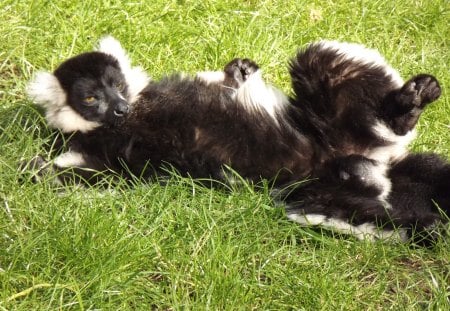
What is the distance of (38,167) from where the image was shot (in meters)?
4.17

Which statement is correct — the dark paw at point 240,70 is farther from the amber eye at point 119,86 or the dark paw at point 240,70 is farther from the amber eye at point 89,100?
the amber eye at point 89,100

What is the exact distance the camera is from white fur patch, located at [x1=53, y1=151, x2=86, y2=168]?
13.8ft

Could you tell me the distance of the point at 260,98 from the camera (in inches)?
173

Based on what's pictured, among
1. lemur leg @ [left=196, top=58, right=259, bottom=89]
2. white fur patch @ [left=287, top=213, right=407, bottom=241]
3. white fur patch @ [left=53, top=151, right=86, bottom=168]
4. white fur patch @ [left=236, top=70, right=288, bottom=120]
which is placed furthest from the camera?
lemur leg @ [left=196, top=58, right=259, bottom=89]

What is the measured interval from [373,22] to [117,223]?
3.31 metres

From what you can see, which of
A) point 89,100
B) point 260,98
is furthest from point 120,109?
point 260,98

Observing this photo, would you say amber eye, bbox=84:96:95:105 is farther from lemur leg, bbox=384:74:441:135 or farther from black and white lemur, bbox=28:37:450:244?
lemur leg, bbox=384:74:441:135

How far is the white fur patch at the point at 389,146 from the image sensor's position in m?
4.12

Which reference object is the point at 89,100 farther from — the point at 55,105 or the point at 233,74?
the point at 233,74

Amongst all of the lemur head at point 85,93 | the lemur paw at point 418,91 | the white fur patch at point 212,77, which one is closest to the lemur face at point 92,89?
the lemur head at point 85,93

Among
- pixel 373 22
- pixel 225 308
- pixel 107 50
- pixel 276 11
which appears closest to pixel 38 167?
pixel 107 50

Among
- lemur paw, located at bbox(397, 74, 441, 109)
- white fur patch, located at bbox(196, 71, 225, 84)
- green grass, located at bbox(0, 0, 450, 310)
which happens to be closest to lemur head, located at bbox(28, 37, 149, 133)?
green grass, located at bbox(0, 0, 450, 310)

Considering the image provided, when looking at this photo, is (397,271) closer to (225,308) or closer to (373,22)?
(225,308)

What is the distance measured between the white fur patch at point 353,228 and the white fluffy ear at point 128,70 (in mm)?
1305
